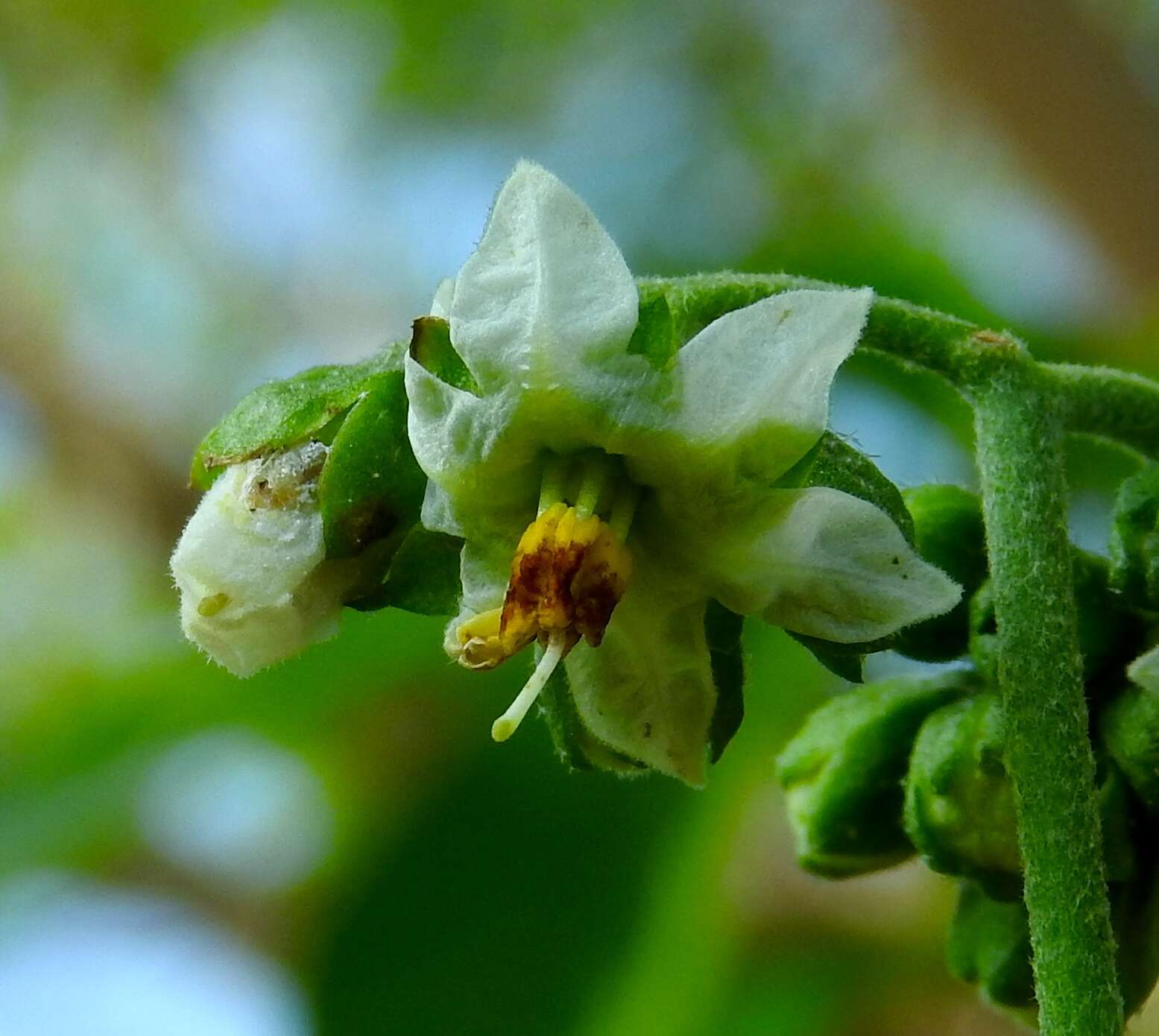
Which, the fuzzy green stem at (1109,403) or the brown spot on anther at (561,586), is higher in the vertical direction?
the fuzzy green stem at (1109,403)

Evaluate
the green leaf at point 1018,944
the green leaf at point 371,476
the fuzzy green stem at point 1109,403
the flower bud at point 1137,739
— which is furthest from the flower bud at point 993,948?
the green leaf at point 371,476

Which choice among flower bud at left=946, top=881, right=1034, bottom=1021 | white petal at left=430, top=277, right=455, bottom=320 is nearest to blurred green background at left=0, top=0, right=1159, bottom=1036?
white petal at left=430, top=277, right=455, bottom=320

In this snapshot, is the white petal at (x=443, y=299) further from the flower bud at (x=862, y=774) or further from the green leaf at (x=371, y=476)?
the flower bud at (x=862, y=774)

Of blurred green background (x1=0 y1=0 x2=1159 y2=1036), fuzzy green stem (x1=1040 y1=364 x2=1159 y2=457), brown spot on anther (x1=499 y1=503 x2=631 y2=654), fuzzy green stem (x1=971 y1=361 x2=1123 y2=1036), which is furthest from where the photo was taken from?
blurred green background (x1=0 y1=0 x2=1159 y2=1036)

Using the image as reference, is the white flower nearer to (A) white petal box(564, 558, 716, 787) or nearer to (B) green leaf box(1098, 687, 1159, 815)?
(A) white petal box(564, 558, 716, 787)

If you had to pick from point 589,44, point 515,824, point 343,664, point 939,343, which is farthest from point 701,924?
point 589,44

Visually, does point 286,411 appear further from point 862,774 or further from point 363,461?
point 862,774

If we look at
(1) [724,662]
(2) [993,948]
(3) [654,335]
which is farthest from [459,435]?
(2) [993,948]
